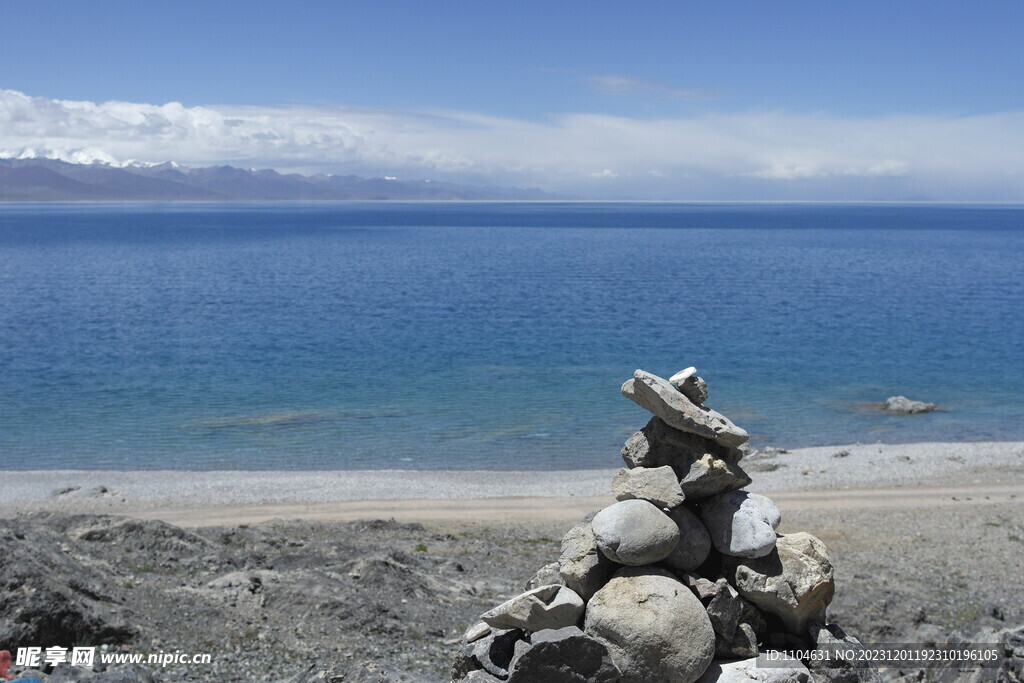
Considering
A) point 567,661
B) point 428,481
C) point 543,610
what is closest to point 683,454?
point 543,610

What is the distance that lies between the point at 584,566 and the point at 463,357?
4613 centimetres


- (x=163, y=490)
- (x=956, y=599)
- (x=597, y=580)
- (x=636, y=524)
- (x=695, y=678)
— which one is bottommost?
(x=163, y=490)

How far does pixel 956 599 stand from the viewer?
1903cm

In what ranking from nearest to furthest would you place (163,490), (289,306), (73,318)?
(163,490) < (73,318) < (289,306)

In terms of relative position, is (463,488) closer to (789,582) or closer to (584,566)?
(584,566)

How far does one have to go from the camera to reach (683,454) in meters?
12.1

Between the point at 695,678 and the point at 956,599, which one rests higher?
the point at 695,678

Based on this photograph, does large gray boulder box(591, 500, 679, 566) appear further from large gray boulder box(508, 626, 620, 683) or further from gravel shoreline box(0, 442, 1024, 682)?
gravel shoreline box(0, 442, 1024, 682)

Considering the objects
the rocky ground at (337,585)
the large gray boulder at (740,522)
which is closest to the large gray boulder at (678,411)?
the large gray boulder at (740,522)

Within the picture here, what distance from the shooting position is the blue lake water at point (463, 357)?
39156 millimetres

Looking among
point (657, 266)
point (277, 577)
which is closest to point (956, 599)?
point (277, 577)

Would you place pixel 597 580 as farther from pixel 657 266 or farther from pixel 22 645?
pixel 657 266

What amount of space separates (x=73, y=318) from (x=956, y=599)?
72542 millimetres

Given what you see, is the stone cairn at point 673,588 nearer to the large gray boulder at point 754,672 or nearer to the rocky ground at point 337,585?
the large gray boulder at point 754,672
